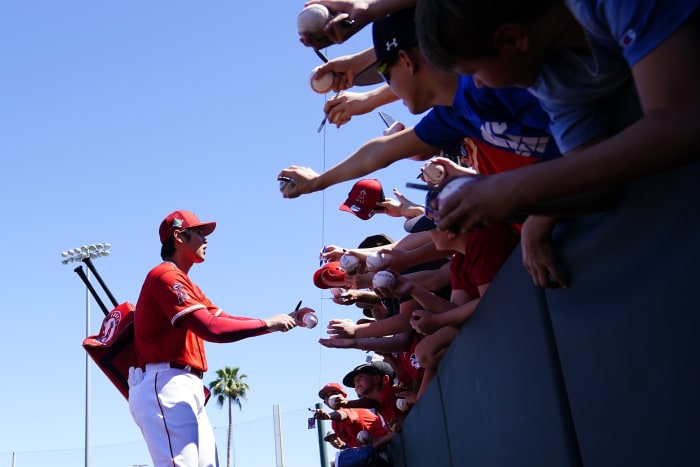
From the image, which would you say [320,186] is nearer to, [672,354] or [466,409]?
[466,409]

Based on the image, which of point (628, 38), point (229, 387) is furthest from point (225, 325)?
point (229, 387)

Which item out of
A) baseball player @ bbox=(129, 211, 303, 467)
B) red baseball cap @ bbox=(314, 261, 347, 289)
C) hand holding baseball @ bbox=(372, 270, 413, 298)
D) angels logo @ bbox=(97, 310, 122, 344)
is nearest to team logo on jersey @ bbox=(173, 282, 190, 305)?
baseball player @ bbox=(129, 211, 303, 467)

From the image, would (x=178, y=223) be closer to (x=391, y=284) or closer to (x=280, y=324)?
(x=280, y=324)

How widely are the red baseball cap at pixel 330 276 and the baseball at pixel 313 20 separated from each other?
2145 mm

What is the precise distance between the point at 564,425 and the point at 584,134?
799 millimetres

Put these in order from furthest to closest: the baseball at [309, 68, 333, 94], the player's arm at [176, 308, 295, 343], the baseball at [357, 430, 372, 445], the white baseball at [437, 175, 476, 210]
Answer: the baseball at [357, 430, 372, 445] < the player's arm at [176, 308, 295, 343] < the baseball at [309, 68, 333, 94] < the white baseball at [437, 175, 476, 210]

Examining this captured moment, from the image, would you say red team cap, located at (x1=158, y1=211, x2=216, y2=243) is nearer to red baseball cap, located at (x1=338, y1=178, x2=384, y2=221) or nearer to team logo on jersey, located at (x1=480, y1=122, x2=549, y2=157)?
red baseball cap, located at (x1=338, y1=178, x2=384, y2=221)

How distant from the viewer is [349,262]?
15.3ft

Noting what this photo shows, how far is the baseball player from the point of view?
4.81 metres

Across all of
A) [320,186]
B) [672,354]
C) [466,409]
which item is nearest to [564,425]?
[672,354]

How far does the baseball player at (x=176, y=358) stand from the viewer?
481cm

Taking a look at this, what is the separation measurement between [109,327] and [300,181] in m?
2.55

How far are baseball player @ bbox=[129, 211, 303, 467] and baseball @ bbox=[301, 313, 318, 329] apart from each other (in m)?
0.08

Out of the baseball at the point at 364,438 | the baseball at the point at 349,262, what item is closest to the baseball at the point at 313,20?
the baseball at the point at 349,262
